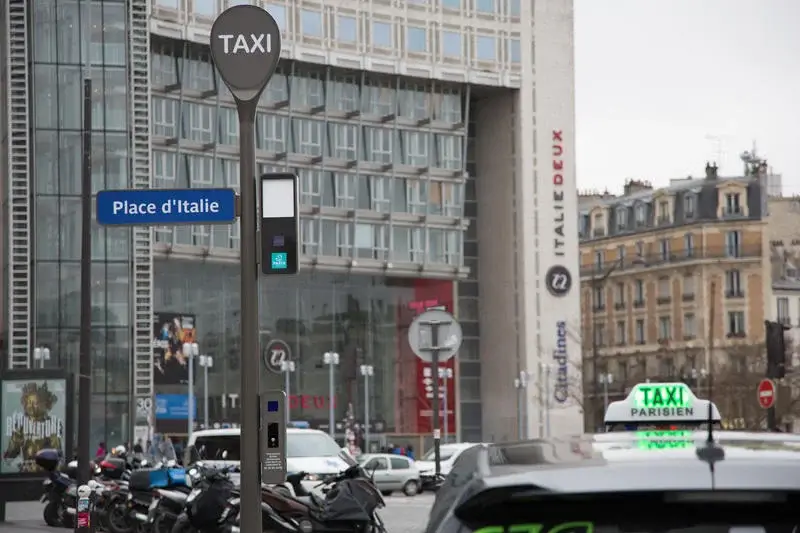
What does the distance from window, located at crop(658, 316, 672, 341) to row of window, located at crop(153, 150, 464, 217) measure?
2483cm

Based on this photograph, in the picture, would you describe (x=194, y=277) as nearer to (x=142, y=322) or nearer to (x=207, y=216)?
(x=142, y=322)

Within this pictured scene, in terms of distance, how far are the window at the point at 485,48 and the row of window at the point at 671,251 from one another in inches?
698

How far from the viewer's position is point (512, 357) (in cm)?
8669

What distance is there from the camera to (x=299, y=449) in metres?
31.0

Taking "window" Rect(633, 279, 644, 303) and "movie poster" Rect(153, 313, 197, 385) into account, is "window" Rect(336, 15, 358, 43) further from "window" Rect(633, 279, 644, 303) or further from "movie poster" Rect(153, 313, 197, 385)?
"window" Rect(633, 279, 644, 303)

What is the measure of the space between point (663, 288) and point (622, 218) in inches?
275

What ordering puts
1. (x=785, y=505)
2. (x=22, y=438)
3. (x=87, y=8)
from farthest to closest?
1. (x=87, y=8)
2. (x=22, y=438)
3. (x=785, y=505)

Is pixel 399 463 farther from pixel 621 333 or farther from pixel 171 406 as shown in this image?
pixel 621 333

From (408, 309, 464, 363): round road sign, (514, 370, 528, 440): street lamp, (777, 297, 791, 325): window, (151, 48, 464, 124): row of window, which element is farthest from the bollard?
(777, 297, 791, 325): window

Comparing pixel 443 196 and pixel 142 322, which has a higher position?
pixel 443 196

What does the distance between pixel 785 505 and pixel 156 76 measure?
244ft

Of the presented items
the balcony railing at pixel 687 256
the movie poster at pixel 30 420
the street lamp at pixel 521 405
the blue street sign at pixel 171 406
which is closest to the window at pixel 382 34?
the street lamp at pixel 521 405

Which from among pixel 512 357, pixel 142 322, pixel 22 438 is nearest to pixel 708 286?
pixel 512 357

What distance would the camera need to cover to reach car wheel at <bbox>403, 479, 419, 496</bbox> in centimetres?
4966
